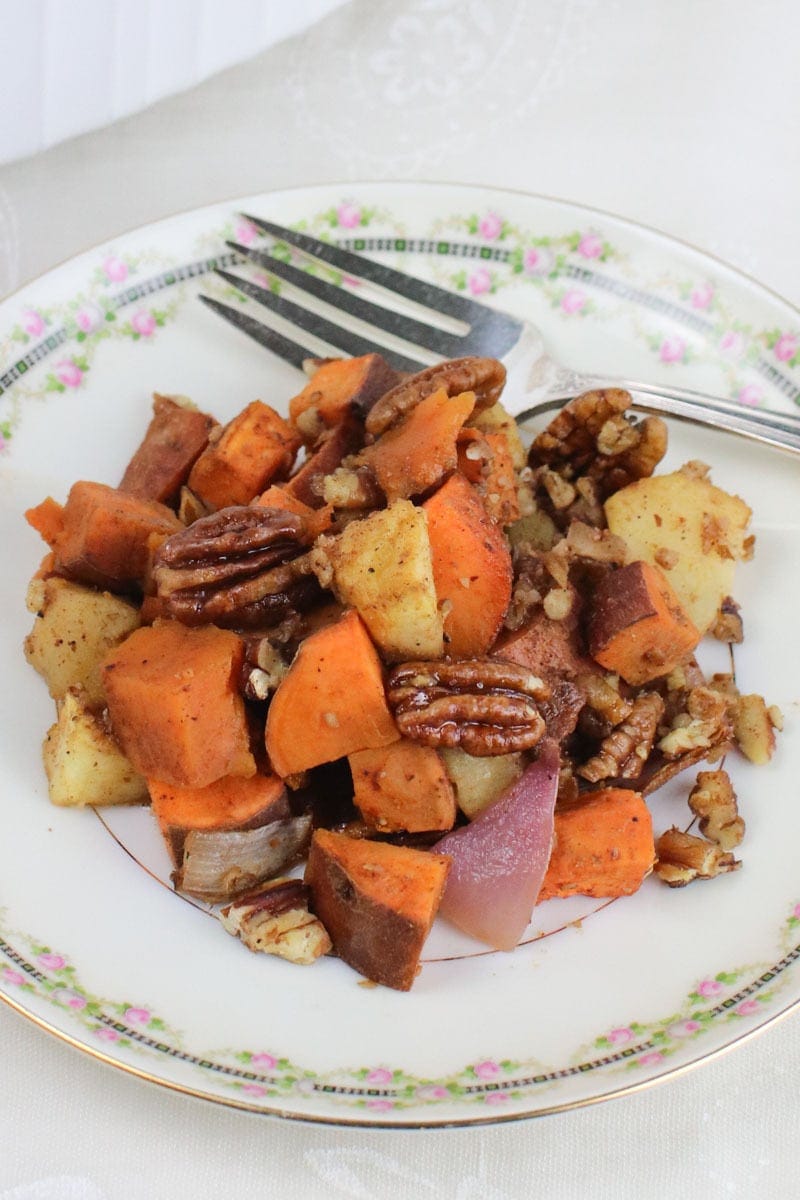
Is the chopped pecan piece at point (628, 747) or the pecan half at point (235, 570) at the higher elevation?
the chopped pecan piece at point (628, 747)

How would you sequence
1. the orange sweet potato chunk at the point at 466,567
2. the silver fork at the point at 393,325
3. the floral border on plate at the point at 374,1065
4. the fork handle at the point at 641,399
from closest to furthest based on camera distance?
the floral border on plate at the point at 374,1065
the orange sweet potato chunk at the point at 466,567
the fork handle at the point at 641,399
the silver fork at the point at 393,325

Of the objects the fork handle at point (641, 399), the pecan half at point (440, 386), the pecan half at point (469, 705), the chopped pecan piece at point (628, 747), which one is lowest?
the pecan half at point (469, 705)

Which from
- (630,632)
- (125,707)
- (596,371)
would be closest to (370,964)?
(125,707)

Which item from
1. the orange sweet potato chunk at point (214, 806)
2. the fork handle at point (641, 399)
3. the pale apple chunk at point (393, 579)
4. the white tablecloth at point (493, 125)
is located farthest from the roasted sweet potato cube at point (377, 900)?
the white tablecloth at point (493, 125)

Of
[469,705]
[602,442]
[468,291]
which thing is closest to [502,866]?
[469,705]

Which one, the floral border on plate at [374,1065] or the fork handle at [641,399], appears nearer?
the floral border on plate at [374,1065]

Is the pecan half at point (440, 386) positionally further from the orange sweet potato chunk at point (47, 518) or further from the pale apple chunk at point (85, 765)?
the pale apple chunk at point (85, 765)
